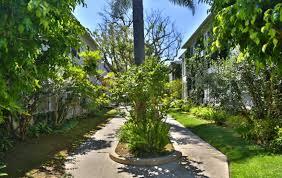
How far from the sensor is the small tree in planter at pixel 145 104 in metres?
10.5

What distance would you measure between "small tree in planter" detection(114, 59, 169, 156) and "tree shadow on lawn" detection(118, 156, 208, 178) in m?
0.94

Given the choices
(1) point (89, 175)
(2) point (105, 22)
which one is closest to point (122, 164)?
(1) point (89, 175)

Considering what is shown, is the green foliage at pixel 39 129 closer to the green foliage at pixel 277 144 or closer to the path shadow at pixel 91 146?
the path shadow at pixel 91 146

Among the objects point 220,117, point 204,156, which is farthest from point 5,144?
point 220,117

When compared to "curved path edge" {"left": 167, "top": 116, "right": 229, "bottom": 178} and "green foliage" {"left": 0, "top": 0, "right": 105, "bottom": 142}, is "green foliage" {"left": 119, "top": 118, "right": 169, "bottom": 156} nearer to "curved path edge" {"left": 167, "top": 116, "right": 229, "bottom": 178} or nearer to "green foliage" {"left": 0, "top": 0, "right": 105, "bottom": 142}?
"curved path edge" {"left": 167, "top": 116, "right": 229, "bottom": 178}

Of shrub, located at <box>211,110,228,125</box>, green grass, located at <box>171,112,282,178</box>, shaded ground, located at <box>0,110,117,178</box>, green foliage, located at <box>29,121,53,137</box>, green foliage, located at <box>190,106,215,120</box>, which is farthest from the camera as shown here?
green foliage, located at <box>190,106,215,120</box>

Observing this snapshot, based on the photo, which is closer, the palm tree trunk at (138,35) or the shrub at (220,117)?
the palm tree trunk at (138,35)

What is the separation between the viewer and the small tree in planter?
10.5m

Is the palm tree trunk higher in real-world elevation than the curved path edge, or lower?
higher

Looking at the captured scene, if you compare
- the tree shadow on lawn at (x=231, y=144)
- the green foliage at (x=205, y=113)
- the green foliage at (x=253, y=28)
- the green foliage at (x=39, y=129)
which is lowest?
the tree shadow on lawn at (x=231, y=144)

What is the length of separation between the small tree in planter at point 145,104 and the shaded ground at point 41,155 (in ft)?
7.26

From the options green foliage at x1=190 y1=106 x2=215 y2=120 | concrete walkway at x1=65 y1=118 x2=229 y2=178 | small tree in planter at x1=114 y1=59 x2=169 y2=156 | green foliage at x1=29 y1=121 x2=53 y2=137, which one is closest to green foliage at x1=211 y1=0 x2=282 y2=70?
concrete walkway at x1=65 y1=118 x2=229 y2=178

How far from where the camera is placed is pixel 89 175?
859cm

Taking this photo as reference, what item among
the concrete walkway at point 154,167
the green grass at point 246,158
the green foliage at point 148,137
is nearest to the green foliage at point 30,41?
the concrete walkway at point 154,167
